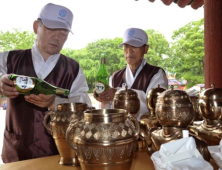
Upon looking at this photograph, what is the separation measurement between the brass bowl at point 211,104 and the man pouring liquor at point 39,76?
1.06 m

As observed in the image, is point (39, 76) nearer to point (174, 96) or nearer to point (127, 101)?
point (127, 101)

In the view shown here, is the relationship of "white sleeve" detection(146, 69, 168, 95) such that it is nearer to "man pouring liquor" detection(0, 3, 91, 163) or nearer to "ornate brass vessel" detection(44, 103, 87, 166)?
"man pouring liquor" detection(0, 3, 91, 163)

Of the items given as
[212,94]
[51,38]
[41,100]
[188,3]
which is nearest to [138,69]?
[51,38]

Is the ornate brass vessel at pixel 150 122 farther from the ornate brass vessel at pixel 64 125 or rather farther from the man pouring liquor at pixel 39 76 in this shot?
the man pouring liquor at pixel 39 76

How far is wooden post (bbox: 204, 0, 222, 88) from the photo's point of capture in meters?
4.33

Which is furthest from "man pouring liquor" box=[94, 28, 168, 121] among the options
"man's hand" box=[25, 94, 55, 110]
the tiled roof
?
the tiled roof

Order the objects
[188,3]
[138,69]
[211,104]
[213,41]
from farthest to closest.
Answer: [188,3]
[213,41]
[138,69]
[211,104]

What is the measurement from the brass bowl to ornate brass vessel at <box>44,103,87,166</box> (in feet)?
1.97

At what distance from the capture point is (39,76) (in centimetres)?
213

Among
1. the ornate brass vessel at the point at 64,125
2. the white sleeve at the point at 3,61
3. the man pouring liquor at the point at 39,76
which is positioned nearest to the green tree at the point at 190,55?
the man pouring liquor at the point at 39,76

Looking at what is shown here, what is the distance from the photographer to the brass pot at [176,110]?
121 cm

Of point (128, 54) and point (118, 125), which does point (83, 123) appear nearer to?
point (118, 125)

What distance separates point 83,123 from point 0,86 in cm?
93

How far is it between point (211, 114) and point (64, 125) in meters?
0.73
